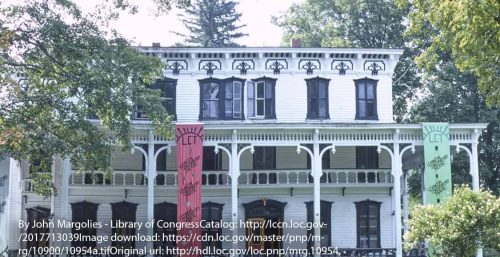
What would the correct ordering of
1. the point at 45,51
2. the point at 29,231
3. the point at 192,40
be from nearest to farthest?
the point at 45,51, the point at 29,231, the point at 192,40

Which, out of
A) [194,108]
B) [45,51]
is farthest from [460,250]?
[194,108]

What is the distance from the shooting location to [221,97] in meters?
29.8

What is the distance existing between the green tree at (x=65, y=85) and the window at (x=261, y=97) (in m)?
9.25

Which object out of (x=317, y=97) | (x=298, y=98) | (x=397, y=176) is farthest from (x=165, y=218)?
(x=397, y=176)

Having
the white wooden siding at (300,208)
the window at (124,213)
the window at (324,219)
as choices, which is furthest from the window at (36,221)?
the window at (324,219)

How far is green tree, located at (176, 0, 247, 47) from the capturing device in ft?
190

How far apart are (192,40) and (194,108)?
29.4 meters

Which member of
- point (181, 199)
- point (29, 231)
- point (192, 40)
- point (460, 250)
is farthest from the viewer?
point (192, 40)

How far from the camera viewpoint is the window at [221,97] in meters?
29.8

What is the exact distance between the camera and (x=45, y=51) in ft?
64.0

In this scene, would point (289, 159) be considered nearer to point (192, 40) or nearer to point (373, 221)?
point (373, 221)

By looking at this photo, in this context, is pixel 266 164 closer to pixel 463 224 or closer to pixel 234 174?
pixel 234 174

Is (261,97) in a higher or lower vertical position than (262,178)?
Result: higher

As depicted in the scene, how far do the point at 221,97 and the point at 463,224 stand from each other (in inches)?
572
